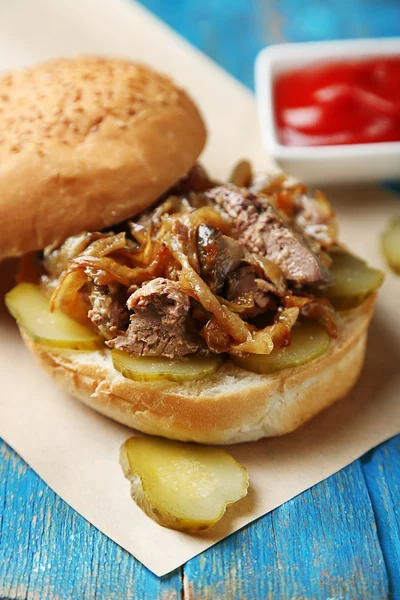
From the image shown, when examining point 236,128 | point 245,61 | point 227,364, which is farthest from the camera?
point 245,61

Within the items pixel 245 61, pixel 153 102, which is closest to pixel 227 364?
pixel 153 102

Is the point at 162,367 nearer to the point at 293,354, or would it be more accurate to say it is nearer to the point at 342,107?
the point at 293,354

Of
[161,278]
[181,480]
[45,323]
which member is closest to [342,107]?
[161,278]

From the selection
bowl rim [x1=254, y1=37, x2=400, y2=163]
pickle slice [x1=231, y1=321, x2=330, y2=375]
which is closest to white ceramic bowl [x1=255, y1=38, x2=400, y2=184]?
bowl rim [x1=254, y1=37, x2=400, y2=163]

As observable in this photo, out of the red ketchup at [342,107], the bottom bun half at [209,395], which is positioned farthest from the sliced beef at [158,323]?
the red ketchup at [342,107]

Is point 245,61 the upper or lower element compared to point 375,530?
upper

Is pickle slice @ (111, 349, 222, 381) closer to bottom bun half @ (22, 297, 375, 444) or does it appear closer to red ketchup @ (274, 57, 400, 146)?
bottom bun half @ (22, 297, 375, 444)

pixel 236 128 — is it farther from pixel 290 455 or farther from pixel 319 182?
pixel 290 455
